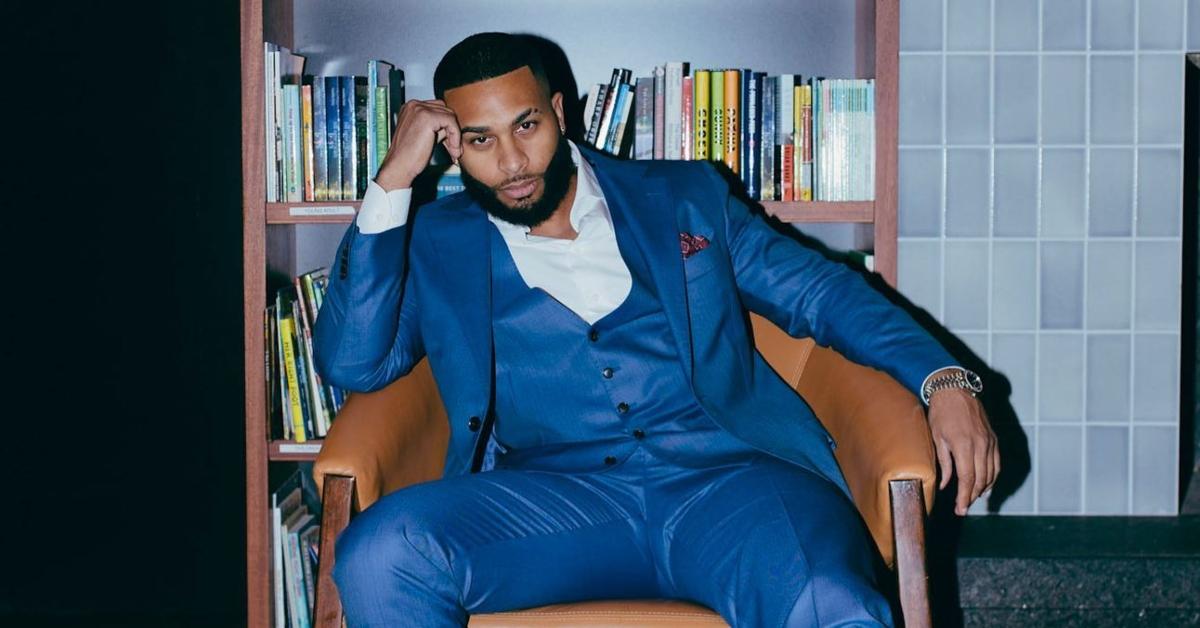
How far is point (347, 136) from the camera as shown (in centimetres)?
242

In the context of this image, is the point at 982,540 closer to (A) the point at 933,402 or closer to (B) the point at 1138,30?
(A) the point at 933,402

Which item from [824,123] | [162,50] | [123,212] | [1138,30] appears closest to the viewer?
[123,212]

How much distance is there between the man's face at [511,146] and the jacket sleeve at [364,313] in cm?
17

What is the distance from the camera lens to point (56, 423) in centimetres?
172

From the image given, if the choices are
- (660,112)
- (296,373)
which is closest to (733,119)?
(660,112)

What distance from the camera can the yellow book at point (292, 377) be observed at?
7.97 ft

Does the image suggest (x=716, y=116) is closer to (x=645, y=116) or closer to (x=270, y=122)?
(x=645, y=116)

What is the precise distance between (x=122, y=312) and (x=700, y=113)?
1178 millimetres

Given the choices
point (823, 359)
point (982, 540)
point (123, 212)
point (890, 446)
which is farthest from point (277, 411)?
point (982, 540)

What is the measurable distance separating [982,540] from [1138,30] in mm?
1173

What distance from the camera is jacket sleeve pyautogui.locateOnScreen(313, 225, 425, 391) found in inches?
73.2

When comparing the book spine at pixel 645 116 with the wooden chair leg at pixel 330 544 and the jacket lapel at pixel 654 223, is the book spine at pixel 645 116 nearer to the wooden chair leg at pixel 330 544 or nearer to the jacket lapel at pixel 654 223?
the jacket lapel at pixel 654 223

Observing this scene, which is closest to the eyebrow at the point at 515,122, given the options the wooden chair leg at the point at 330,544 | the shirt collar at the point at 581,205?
the shirt collar at the point at 581,205

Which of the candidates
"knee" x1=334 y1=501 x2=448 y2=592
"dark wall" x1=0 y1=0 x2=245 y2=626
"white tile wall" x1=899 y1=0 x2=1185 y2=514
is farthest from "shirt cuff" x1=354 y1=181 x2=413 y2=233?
"white tile wall" x1=899 y1=0 x2=1185 y2=514
